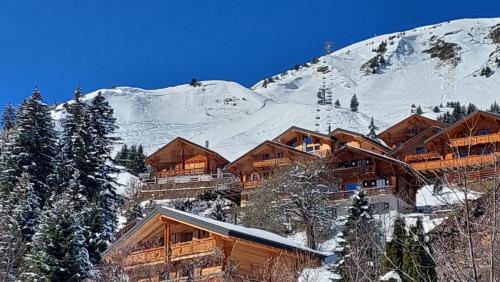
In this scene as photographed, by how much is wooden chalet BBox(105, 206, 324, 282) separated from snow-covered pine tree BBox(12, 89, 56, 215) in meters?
14.0

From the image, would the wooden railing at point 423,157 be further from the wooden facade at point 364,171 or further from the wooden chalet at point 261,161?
the wooden chalet at point 261,161

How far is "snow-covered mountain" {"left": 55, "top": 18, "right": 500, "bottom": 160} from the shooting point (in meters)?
106

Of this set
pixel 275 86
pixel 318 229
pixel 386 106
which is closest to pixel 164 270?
pixel 318 229

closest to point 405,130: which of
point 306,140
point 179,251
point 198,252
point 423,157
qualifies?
point 306,140

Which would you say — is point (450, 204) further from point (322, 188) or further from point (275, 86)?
point (275, 86)

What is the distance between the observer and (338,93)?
14112cm

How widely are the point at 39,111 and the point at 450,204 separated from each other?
42553 millimetres

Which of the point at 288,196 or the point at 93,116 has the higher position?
the point at 93,116

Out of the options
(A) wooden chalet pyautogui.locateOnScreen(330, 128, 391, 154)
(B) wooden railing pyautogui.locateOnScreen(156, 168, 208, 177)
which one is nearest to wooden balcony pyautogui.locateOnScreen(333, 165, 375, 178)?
(A) wooden chalet pyautogui.locateOnScreen(330, 128, 391, 154)

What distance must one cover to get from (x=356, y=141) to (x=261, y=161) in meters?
9.23

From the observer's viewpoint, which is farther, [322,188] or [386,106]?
[386,106]

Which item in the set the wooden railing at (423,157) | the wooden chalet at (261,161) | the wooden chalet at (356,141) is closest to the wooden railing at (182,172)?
the wooden chalet at (261,161)

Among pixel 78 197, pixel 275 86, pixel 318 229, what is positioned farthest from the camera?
pixel 275 86

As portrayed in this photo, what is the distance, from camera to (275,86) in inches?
6161
